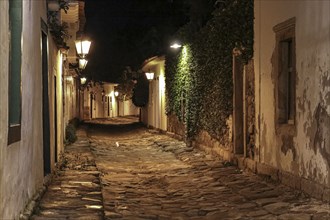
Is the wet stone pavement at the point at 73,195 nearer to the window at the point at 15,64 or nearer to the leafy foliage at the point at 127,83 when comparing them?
the window at the point at 15,64

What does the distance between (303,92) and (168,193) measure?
3364 millimetres

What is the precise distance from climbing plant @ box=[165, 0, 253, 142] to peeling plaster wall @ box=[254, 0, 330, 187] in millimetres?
1158

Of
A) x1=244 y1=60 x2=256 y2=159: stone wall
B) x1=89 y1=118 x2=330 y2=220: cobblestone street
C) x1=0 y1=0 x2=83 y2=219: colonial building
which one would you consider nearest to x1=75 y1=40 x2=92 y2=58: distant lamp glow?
x1=89 y1=118 x2=330 y2=220: cobblestone street

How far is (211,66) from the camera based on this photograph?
51.3ft

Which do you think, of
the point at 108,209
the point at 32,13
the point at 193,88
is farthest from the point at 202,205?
the point at 193,88

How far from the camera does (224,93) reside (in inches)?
560

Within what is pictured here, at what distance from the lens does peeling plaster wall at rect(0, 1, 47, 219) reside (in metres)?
5.09

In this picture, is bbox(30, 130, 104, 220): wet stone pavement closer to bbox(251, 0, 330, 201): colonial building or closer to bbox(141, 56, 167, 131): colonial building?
bbox(251, 0, 330, 201): colonial building

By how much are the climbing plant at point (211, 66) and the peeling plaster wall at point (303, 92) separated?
116cm

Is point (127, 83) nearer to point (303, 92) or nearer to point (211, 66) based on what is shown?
point (211, 66)

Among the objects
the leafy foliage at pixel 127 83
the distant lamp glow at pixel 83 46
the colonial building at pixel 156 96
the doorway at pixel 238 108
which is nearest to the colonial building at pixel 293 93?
the doorway at pixel 238 108

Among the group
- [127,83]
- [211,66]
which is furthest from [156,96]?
[127,83]

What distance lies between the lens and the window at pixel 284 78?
397 inches

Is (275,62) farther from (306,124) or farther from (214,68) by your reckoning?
(214,68)
